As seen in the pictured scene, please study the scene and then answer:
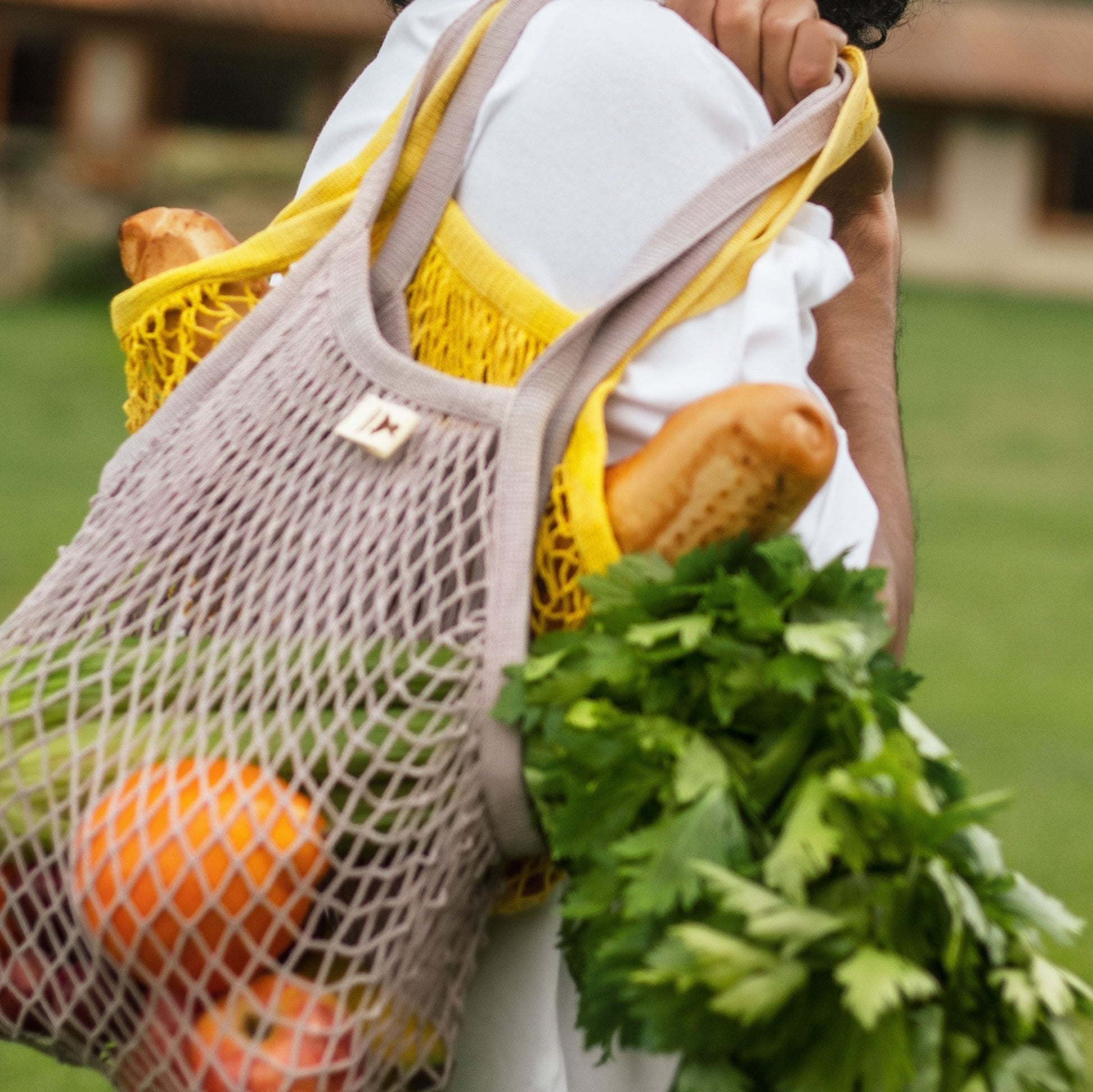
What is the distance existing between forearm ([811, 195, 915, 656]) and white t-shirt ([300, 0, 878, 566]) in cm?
23

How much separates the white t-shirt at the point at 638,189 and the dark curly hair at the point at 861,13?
488 mm

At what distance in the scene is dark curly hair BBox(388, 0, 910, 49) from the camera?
201cm

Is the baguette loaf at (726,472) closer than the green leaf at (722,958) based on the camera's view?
No

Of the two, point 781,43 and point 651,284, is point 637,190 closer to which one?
point 651,284

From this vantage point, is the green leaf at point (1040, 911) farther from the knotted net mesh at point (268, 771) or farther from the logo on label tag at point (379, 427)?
Answer: the logo on label tag at point (379, 427)

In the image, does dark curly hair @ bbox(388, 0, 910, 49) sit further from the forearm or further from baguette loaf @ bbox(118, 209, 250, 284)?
baguette loaf @ bbox(118, 209, 250, 284)

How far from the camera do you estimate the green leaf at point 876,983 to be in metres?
1.23

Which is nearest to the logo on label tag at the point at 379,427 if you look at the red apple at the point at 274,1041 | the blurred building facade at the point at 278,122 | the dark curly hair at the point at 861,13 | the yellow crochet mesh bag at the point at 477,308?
the yellow crochet mesh bag at the point at 477,308

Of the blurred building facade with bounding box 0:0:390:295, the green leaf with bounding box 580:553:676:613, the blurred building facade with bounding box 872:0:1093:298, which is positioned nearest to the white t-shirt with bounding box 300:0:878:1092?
the green leaf with bounding box 580:553:676:613

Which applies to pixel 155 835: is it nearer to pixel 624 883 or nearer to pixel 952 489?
pixel 624 883

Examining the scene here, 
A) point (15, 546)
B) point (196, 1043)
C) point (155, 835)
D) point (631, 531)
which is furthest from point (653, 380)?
point (15, 546)

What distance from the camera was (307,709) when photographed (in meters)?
1.45

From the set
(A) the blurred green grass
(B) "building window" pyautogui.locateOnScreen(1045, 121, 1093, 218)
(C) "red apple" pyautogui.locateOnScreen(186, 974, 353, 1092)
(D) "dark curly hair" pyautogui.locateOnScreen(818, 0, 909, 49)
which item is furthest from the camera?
(B) "building window" pyautogui.locateOnScreen(1045, 121, 1093, 218)

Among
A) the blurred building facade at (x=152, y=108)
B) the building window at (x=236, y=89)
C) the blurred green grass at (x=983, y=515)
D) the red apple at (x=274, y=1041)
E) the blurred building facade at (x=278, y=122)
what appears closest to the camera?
the red apple at (x=274, y=1041)
